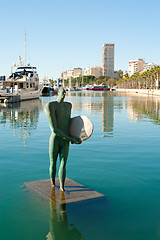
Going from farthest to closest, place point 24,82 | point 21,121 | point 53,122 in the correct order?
point 24,82 < point 21,121 < point 53,122

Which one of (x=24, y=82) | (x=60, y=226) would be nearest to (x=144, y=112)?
(x=60, y=226)

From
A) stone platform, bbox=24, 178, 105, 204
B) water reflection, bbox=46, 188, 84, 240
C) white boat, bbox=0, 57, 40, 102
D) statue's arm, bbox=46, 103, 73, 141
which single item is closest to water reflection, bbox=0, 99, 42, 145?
stone platform, bbox=24, 178, 105, 204

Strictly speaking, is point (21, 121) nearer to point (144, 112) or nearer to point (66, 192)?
point (144, 112)

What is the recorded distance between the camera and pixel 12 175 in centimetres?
802

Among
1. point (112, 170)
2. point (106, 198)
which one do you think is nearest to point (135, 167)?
point (112, 170)

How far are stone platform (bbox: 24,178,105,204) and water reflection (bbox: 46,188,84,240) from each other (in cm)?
18

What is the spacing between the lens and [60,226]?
5.13 meters

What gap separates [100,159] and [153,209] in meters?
→ 4.10

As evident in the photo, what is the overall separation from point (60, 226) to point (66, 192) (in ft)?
4.08

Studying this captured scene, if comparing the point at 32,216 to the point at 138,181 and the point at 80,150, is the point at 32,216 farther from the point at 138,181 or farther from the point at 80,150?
the point at 80,150

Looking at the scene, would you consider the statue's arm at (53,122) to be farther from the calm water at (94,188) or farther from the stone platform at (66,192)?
the calm water at (94,188)

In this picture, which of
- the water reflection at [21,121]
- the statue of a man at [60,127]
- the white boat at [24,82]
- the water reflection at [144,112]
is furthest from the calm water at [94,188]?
the white boat at [24,82]

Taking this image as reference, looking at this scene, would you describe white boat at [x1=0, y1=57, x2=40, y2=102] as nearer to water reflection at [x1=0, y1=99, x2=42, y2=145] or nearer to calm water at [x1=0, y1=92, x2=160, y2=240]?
water reflection at [x1=0, y1=99, x2=42, y2=145]

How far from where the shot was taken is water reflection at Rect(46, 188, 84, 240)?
15.9 feet
